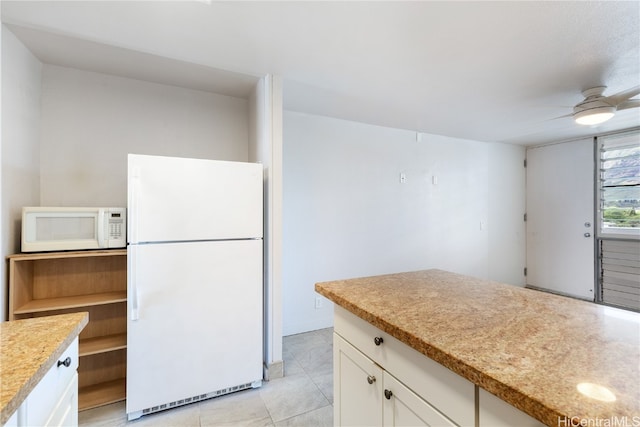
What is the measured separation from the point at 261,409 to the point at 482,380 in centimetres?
172

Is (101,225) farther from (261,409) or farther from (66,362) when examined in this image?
(261,409)

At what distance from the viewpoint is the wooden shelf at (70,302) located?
5.80ft

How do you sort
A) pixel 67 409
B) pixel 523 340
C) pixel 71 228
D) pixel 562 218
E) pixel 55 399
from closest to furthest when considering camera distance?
pixel 523 340 < pixel 55 399 < pixel 67 409 < pixel 71 228 < pixel 562 218

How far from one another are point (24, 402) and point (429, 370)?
3.60 feet

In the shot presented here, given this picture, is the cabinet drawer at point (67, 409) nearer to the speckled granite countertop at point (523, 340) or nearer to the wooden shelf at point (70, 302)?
the wooden shelf at point (70, 302)

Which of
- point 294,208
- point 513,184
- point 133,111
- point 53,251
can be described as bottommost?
point 53,251

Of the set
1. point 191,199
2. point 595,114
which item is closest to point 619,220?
point 595,114

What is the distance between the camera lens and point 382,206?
3.64m

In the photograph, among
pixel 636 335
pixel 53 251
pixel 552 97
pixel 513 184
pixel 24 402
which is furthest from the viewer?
pixel 513 184

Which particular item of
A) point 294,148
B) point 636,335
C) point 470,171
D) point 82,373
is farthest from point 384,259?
point 82,373

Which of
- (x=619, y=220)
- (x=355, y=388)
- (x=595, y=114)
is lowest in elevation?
(x=355, y=388)

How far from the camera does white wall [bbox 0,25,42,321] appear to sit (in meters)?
1.67

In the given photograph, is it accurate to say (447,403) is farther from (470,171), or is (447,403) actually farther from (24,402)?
(470,171)

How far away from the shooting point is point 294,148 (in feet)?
10.2
